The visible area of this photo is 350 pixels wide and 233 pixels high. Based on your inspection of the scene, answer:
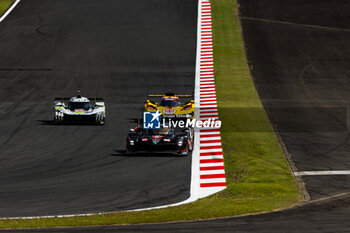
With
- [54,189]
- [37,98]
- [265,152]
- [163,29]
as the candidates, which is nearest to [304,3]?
[163,29]

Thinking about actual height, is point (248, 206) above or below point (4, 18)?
below

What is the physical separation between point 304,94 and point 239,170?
15.5 m

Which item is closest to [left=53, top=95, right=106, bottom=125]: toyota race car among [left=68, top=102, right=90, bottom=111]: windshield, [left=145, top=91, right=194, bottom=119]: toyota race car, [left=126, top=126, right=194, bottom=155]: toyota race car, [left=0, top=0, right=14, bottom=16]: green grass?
[left=68, top=102, right=90, bottom=111]: windshield

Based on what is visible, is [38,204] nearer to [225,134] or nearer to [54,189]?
[54,189]

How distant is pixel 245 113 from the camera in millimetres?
39438

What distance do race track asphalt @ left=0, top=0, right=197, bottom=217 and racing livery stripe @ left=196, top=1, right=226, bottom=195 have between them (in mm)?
796

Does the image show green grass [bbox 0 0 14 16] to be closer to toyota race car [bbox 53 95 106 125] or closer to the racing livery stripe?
the racing livery stripe

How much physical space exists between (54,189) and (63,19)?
122 ft

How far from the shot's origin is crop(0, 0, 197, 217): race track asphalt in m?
25.0

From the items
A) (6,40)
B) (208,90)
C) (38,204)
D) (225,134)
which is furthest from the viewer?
(6,40)

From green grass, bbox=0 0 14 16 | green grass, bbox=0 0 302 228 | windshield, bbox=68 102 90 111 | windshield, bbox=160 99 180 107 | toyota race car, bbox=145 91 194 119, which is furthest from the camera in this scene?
green grass, bbox=0 0 14 16

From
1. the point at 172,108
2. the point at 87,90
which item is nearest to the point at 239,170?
the point at 172,108

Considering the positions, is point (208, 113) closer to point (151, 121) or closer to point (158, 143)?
point (151, 121)

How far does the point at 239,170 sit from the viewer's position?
A: 28.6 meters
